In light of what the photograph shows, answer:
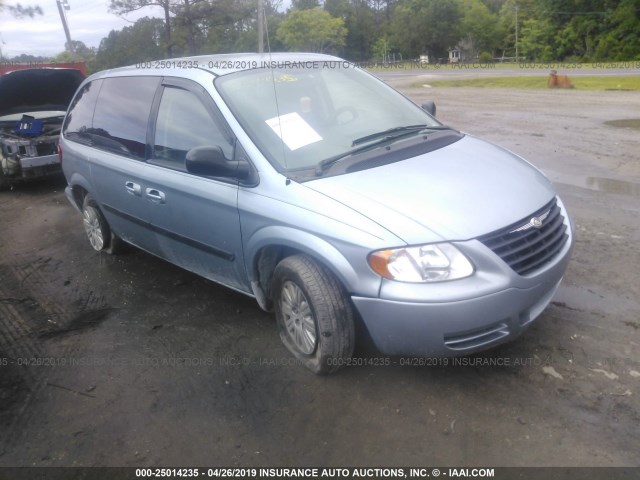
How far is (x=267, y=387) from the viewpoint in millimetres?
3275

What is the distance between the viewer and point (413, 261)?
2.75 meters

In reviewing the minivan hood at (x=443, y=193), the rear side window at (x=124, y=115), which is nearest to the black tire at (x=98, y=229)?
the rear side window at (x=124, y=115)

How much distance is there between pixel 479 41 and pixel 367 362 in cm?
8255

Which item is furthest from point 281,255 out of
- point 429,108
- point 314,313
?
point 429,108

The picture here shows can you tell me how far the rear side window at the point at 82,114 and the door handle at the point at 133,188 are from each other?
102 cm

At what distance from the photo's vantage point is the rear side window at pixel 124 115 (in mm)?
4328

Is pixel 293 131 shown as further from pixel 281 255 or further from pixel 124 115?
pixel 124 115

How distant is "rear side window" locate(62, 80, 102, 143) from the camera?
17.1 feet

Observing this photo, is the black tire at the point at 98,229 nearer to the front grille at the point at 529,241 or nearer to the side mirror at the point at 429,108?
the side mirror at the point at 429,108

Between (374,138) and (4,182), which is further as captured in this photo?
(4,182)

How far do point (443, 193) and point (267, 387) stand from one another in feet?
4.98

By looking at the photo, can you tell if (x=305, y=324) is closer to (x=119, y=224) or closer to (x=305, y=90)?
(x=305, y=90)

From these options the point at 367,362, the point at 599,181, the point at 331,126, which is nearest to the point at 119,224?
the point at 331,126

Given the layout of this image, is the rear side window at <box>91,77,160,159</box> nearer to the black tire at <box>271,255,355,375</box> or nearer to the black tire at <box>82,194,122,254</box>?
the black tire at <box>82,194,122,254</box>
